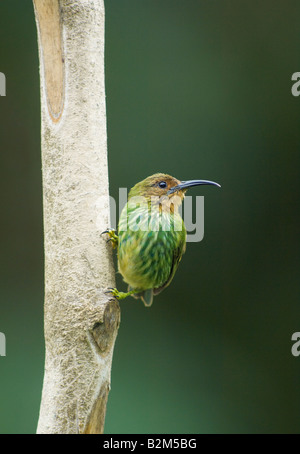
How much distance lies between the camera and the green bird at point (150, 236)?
264cm

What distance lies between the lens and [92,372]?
2.27m

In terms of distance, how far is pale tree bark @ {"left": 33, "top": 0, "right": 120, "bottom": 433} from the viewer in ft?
7.43

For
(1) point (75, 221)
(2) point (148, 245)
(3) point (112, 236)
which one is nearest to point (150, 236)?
(2) point (148, 245)

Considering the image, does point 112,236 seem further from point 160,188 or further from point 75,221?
point 160,188

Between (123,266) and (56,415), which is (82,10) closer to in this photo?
(123,266)

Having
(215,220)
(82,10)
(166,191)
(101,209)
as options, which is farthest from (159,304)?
(82,10)

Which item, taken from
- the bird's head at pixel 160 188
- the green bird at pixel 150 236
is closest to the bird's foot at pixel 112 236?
the green bird at pixel 150 236

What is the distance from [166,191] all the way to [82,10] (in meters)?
0.86

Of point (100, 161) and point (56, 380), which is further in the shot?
point (100, 161)

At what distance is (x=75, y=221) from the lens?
235 cm

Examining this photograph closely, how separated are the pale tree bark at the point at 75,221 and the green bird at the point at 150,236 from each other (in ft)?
0.65

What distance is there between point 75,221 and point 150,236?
0.45m

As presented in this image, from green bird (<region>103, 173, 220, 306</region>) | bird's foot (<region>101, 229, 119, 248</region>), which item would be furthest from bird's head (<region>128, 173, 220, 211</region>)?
bird's foot (<region>101, 229, 119, 248</region>)

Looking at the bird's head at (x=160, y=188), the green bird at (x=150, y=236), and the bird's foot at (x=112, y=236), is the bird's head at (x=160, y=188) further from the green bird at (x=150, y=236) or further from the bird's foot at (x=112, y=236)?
the bird's foot at (x=112, y=236)
